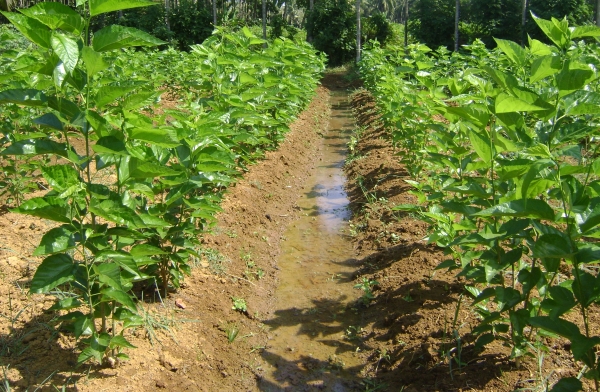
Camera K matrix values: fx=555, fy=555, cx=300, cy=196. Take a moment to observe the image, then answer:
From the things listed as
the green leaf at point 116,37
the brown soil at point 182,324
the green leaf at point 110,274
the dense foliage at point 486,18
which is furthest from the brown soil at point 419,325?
the dense foliage at point 486,18

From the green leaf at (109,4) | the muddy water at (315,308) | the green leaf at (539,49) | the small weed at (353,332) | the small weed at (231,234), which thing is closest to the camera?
the green leaf at (109,4)

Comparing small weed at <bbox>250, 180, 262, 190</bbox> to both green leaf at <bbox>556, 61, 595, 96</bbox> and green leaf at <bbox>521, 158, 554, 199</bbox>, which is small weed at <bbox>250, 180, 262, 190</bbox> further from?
green leaf at <bbox>521, 158, 554, 199</bbox>

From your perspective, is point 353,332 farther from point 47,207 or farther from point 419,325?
point 47,207

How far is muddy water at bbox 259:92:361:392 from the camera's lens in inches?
154

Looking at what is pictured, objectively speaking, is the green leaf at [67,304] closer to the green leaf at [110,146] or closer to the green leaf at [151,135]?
the green leaf at [110,146]

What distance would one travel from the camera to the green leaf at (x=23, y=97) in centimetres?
256

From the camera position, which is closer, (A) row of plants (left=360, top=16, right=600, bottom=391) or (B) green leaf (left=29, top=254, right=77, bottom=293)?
(A) row of plants (left=360, top=16, right=600, bottom=391)

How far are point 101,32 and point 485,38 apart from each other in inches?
1146

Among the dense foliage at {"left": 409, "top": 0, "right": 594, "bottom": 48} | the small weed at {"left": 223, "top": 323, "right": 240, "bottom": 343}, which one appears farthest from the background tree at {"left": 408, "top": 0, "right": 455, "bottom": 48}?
the small weed at {"left": 223, "top": 323, "right": 240, "bottom": 343}

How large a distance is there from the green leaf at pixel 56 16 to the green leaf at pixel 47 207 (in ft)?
2.65

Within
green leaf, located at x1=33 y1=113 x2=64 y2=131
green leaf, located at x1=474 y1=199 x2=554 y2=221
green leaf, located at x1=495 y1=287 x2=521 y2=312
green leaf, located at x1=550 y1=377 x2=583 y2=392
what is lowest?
green leaf, located at x1=550 y1=377 x2=583 y2=392

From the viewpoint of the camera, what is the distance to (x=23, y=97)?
8.54 ft

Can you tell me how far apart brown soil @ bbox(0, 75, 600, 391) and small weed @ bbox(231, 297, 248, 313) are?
4cm

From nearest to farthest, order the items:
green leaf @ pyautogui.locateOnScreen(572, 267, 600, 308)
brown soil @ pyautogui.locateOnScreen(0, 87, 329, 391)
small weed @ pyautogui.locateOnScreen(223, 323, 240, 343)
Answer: green leaf @ pyautogui.locateOnScreen(572, 267, 600, 308) → brown soil @ pyautogui.locateOnScreen(0, 87, 329, 391) → small weed @ pyautogui.locateOnScreen(223, 323, 240, 343)
